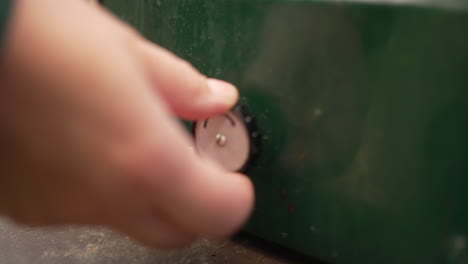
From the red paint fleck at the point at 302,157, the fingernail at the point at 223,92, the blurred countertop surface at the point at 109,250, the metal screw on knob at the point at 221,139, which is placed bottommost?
the blurred countertop surface at the point at 109,250

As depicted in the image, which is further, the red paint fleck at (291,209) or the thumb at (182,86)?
the red paint fleck at (291,209)

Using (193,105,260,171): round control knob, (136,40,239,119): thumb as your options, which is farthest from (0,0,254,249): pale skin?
(193,105,260,171): round control knob

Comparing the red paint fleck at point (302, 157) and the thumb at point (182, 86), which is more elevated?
the thumb at point (182, 86)

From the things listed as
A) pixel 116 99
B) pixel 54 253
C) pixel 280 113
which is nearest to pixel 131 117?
pixel 116 99

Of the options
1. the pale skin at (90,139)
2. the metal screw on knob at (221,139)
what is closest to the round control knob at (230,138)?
the metal screw on knob at (221,139)

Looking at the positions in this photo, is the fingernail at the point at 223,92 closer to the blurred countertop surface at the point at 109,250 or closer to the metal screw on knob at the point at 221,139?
the metal screw on knob at the point at 221,139

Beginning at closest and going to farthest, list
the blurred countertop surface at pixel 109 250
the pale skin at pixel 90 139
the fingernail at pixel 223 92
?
the pale skin at pixel 90 139
the fingernail at pixel 223 92
the blurred countertop surface at pixel 109 250
